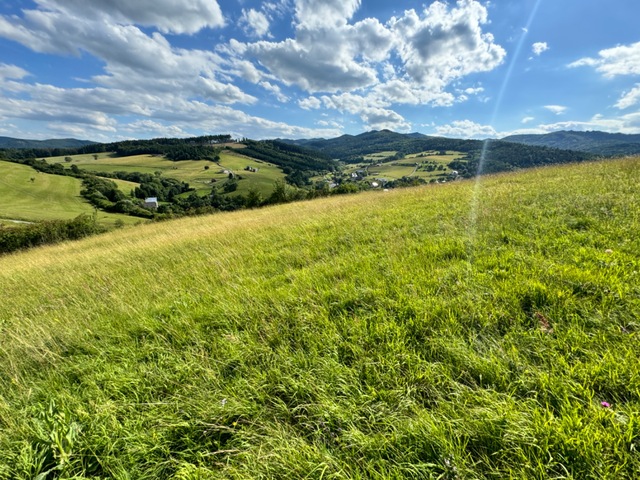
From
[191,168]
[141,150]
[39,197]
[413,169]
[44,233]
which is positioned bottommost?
[39,197]

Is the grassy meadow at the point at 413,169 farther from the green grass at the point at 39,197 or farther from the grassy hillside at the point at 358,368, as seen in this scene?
the grassy hillside at the point at 358,368

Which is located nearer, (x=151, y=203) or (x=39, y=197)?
(x=39, y=197)

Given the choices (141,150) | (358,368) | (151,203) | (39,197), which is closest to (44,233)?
(358,368)

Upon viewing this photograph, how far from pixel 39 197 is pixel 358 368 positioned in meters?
107

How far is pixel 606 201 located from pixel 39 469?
9883 mm

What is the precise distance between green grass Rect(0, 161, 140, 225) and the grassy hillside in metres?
63.7

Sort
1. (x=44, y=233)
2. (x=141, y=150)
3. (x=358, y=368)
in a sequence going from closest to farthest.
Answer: (x=358, y=368)
(x=44, y=233)
(x=141, y=150)

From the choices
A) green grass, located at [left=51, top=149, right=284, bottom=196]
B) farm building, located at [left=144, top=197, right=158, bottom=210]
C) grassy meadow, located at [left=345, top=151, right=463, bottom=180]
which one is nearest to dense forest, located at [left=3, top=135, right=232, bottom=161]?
green grass, located at [left=51, top=149, right=284, bottom=196]

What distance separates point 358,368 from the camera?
2.69 m

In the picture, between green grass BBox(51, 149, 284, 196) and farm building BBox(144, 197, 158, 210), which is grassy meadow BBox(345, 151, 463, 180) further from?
farm building BBox(144, 197, 158, 210)

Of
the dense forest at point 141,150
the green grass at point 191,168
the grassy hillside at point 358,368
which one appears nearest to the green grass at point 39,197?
the green grass at point 191,168

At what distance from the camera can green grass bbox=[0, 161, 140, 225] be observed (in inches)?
2379

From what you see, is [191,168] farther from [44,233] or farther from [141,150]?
[44,233]

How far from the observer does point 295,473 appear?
190 centimetres
